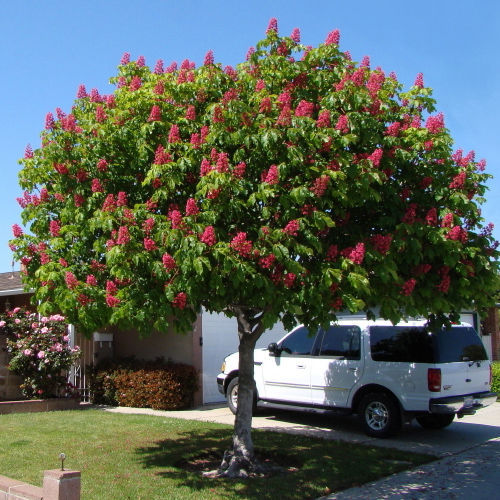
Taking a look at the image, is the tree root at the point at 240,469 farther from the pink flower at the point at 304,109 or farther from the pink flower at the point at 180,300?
the pink flower at the point at 304,109

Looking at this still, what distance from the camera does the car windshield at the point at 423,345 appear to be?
34.3ft

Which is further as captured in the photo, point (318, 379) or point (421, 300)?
point (318, 379)

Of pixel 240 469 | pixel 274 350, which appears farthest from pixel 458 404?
pixel 240 469

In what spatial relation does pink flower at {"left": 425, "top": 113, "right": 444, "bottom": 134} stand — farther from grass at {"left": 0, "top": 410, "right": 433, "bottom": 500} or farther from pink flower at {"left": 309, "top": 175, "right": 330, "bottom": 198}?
grass at {"left": 0, "top": 410, "right": 433, "bottom": 500}

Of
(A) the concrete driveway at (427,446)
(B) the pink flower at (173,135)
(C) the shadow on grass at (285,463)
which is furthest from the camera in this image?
(A) the concrete driveway at (427,446)

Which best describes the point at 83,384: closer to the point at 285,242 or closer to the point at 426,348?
the point at 426,348

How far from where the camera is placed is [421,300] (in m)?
7.33

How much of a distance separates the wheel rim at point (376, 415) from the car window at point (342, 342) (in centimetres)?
89

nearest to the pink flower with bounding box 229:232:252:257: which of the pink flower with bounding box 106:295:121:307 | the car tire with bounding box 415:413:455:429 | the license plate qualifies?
the pink flower with bounding box 106:295:121:307

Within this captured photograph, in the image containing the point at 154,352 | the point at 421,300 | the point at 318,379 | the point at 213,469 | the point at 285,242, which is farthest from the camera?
the point at 154,352

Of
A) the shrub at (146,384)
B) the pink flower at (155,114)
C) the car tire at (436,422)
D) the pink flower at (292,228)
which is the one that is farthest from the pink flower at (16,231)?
the car tire at (436,422)

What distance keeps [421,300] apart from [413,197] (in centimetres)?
121

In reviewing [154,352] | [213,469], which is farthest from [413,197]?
[154,352]

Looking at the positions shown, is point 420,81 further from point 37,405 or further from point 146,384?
point 37,405
